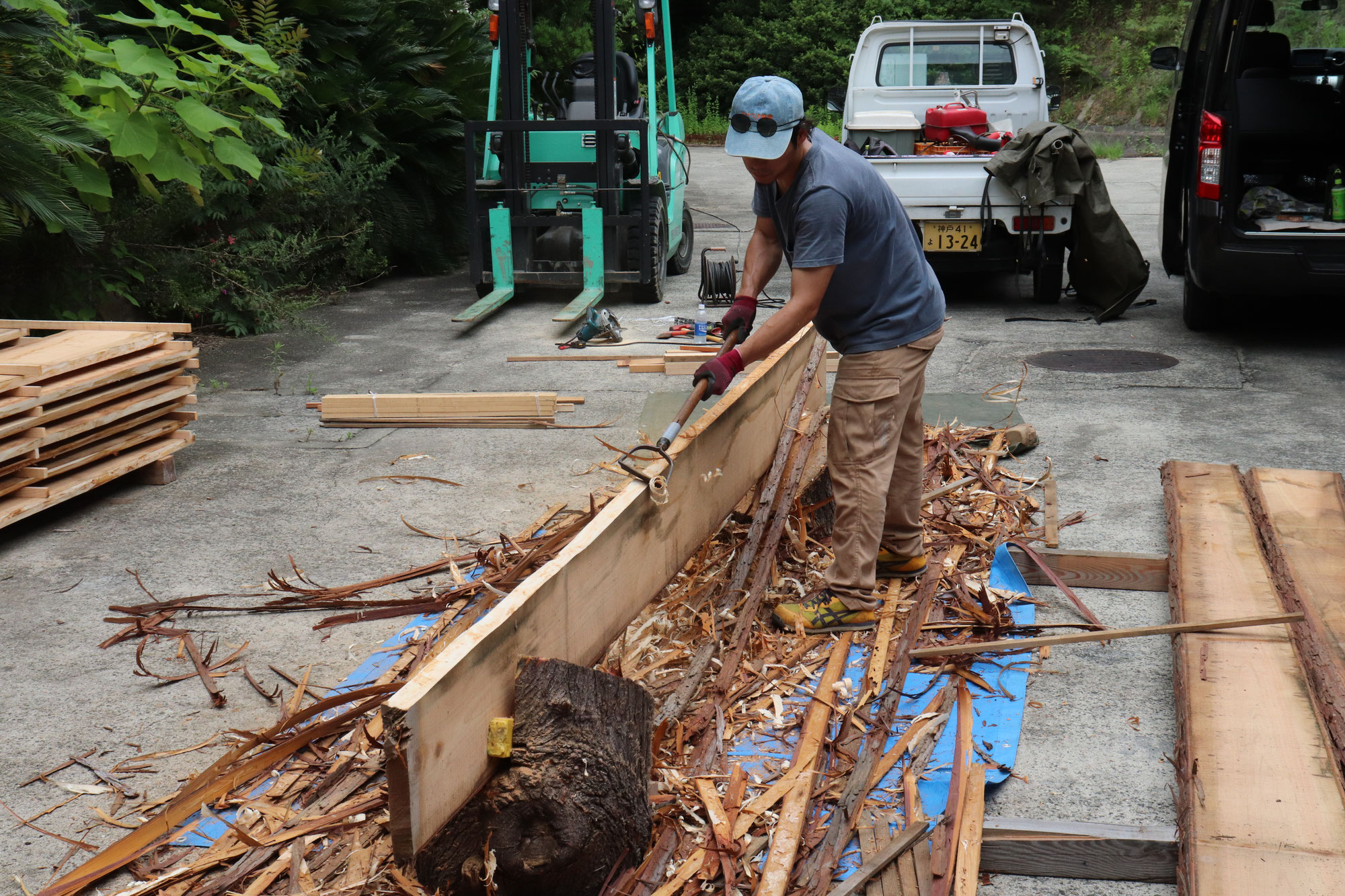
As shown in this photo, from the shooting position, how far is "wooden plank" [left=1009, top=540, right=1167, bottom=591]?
4.64 m

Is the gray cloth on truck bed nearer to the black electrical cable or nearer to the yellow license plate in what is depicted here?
the yellow license plate

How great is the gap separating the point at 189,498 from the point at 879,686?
3.71m

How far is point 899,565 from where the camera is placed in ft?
15.3

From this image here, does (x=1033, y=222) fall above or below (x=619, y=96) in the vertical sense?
below

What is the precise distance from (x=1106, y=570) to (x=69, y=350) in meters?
4.80

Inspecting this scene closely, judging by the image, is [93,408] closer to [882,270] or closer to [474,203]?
[882,270]

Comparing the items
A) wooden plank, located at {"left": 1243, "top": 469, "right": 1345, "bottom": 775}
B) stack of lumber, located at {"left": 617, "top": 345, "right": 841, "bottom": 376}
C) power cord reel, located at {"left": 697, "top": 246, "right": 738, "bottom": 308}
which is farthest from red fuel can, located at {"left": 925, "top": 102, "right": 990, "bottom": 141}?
wooden plank, located at {"left": 1243, "top": 469, "right": 1345, "bottom": 775}

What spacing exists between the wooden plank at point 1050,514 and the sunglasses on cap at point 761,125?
2.19 meters

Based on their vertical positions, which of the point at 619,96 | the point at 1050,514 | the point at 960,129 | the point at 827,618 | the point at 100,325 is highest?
the point at 619,96

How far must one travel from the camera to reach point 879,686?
3816mm

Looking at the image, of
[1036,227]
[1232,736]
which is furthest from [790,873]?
[1036,227]

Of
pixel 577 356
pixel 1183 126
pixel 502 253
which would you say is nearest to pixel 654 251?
pixel 502 253

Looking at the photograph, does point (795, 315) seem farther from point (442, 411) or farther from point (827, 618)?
point (442, 411)

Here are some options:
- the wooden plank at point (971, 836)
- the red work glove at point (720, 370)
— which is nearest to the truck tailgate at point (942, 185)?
the red work glove at point (720, 370)
